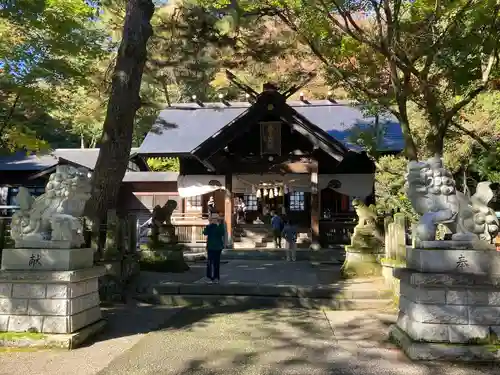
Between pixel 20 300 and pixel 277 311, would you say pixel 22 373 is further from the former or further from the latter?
pixel 277 311

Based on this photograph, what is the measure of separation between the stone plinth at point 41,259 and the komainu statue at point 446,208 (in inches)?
173

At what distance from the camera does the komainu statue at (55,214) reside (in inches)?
222

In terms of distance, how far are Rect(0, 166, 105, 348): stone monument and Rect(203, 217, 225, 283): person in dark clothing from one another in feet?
11.6

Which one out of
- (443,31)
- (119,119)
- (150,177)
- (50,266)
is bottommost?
(50,266)

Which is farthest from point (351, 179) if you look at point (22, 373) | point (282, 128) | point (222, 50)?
point (22, 373)

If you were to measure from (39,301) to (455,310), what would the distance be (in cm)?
505

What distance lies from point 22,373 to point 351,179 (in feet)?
51.2

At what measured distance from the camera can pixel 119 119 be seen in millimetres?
8938

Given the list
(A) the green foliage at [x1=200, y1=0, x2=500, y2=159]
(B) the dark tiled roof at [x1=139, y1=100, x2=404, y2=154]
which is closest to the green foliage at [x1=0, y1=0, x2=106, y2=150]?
(A) the green foliage at [x1=200, y1=0, x2=500, y2=159]

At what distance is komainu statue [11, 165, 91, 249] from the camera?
5.64 metres

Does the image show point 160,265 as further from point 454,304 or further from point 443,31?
point 443,31

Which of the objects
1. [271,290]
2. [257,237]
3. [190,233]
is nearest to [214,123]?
[190,233]

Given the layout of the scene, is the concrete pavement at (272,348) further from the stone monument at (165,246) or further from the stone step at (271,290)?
the stone monument at (165,246)

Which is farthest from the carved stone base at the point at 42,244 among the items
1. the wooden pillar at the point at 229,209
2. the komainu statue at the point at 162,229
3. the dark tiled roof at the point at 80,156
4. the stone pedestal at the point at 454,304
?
the dark tiled roof at the point at 80,156
